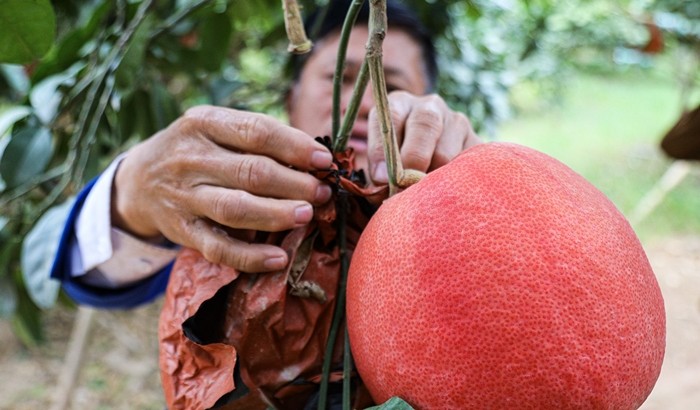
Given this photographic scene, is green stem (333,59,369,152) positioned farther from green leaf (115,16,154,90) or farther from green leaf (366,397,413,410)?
green leaf (115,16,154,90)

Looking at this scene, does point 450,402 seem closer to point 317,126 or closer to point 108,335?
point 317,126

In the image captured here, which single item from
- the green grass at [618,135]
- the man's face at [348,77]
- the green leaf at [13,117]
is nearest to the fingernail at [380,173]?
the man's face at [348,77]

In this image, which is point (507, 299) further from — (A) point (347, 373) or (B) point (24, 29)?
(B) point (24, 29)

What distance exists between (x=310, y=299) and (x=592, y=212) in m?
0.22

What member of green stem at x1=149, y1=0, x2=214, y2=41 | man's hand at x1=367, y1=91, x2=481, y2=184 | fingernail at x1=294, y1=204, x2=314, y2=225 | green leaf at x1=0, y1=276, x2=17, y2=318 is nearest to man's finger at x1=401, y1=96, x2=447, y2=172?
man's hand at x1=367, y1=91, x2=481, y2=184

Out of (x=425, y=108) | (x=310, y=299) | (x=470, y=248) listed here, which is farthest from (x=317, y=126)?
(x=470, y=248)

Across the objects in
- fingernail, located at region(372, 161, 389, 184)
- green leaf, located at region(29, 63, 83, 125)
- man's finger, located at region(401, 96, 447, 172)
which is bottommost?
green leaf, located at region(29, 63, 83, 125)

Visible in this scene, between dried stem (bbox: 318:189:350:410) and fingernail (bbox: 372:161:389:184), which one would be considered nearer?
dried stem (bbox: 318:189:350:410)

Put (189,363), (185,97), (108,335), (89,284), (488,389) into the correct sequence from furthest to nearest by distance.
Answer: (108,335) → (185,97) → (89,284) → (189,363) → (488,389)

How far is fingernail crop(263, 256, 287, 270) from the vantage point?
1.55 ft

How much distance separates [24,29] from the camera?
1.87 ft

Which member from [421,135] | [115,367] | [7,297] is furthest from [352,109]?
[115,367]

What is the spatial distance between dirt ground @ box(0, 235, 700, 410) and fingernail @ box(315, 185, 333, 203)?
1.62m

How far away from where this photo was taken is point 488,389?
13.6 inches
